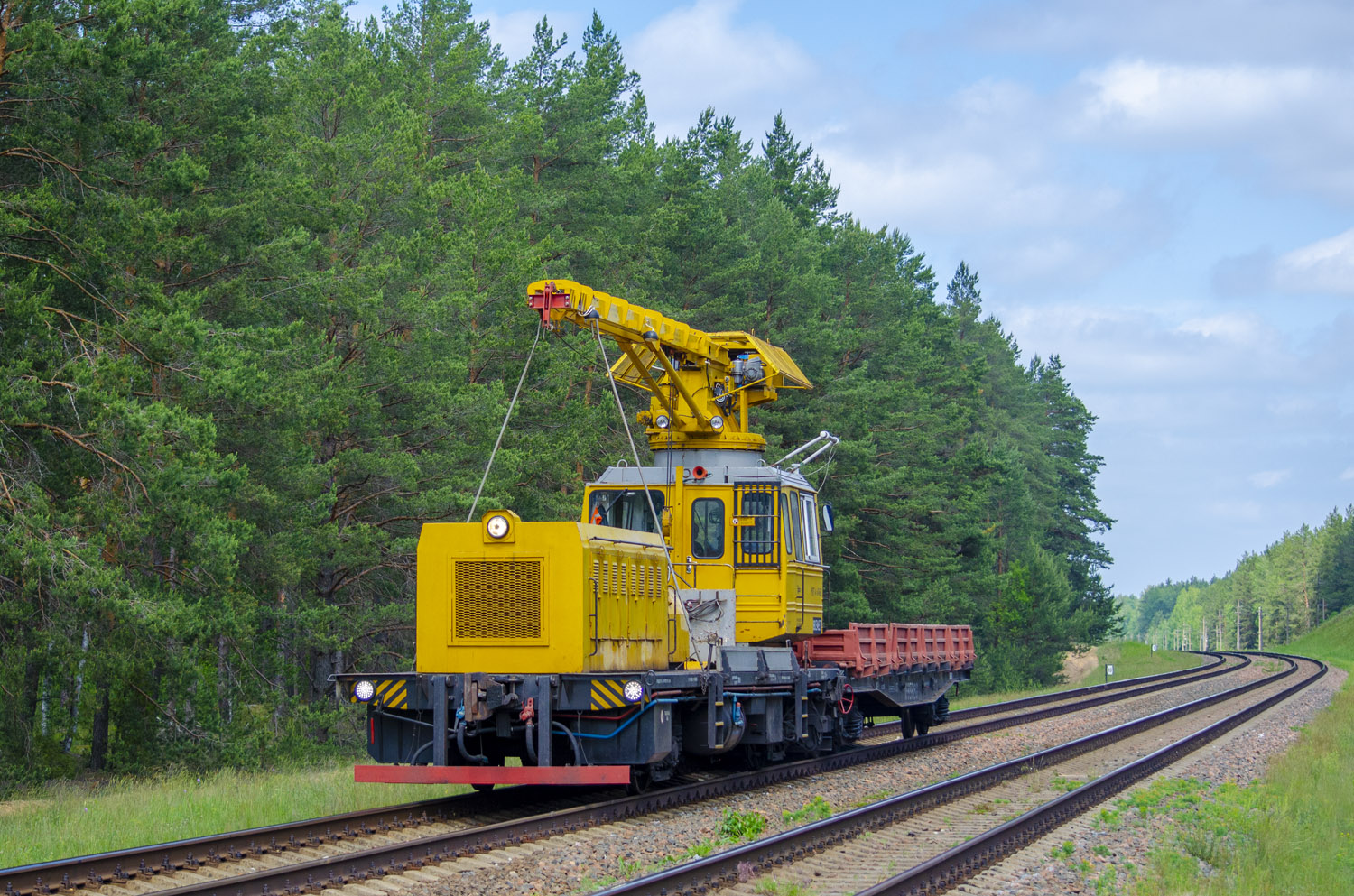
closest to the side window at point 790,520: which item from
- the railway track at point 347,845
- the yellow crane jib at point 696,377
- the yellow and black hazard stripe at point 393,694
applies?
the yellow crane jib at point 696,377

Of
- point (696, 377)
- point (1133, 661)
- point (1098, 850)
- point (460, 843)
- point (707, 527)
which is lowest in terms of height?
point (1133, 661)

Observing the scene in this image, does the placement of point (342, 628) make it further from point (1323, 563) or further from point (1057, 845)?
point (1323, 563)

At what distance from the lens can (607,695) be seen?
478 inches

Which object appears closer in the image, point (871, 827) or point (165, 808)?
point (871, 827)

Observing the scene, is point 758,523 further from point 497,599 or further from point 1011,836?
point 1011,836

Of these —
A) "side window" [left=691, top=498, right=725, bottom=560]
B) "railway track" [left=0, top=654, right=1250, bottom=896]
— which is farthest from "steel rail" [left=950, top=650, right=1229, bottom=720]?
"railway track" [left=0, top=654, right=1250, bottom=896]

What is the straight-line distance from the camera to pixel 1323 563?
134000 millimetres

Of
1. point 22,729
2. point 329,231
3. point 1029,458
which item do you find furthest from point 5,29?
point 1029,458

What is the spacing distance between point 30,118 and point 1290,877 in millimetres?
17219

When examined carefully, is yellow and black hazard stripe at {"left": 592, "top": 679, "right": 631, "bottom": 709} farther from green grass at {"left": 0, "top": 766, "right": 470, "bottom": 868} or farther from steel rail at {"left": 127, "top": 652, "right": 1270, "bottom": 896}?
green grass at {"left": 0, "top": 766, "right": 470, "bottom": 868}

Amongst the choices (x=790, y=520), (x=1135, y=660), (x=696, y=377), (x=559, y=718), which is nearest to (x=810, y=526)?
(x=790, y=520)

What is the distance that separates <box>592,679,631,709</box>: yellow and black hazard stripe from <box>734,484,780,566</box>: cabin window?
5.05 meters

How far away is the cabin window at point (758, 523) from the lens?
16906 millimetres

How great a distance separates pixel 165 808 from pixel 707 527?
7.38m
